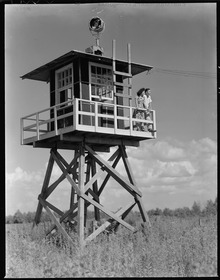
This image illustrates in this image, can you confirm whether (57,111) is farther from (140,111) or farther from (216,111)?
(216,111)

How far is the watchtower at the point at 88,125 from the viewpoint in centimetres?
1703

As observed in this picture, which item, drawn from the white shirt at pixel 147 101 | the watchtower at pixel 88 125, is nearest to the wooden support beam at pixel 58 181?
the watchtower at pixel 88 125

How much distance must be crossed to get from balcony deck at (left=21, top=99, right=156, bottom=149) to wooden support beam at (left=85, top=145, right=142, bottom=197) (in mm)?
472

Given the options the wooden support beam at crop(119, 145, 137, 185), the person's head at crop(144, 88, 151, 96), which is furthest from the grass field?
the person's head at crop(144, 88, 151, 96)

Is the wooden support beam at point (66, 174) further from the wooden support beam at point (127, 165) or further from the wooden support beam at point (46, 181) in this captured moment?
the wooden support beam at point (127, 165)

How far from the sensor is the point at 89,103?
1722 cm

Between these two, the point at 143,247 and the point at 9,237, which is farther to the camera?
the point at 9,237

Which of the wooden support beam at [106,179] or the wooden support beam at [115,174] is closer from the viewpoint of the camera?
the wooden support beam at [115,174]

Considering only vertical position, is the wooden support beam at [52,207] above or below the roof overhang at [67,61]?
below

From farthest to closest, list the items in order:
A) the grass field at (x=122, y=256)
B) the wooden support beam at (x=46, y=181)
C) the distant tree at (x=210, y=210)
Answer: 1. the distant tree at (x=210, y=210)
2. the wooden support beam at (x=46, y=181)
3. the grass field at (x=122, y=256)

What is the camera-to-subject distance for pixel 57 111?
60.6ft

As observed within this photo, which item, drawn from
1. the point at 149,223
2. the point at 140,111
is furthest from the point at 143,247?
the point at 140,111

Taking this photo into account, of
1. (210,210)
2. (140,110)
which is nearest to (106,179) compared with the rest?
(140,110)

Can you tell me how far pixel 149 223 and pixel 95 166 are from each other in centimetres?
331
